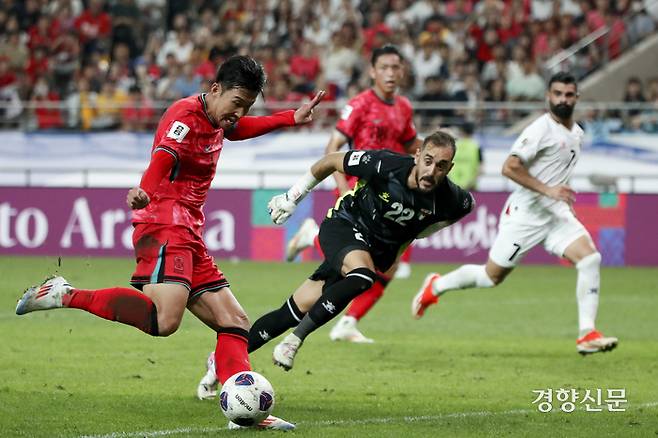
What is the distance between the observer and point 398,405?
8.05 metres

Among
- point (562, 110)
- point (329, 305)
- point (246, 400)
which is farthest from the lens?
point (562, 110)

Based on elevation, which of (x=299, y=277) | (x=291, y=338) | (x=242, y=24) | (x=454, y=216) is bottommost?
(x=299, y=277)

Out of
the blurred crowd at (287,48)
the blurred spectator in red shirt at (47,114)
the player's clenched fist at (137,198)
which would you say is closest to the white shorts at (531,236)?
the player's clenched fist at (137,198)

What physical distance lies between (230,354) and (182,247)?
70 cm

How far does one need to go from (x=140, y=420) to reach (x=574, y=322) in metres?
7.22

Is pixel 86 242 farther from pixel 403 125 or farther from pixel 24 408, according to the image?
pixel 24 408

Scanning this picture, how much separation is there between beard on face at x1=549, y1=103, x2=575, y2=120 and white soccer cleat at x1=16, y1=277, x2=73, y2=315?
5212mm

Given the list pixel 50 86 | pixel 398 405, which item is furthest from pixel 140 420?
pixel 50 86

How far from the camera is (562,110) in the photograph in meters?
10.9

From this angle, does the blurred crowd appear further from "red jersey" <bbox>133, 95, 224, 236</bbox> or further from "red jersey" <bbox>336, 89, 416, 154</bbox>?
"red jersey" <bbox>133, 95, 224, 236</bbox>

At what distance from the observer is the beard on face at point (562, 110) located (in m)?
10.9

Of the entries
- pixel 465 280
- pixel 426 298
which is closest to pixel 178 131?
pixel 465 280

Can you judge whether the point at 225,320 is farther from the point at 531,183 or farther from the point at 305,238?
the point at 305,238

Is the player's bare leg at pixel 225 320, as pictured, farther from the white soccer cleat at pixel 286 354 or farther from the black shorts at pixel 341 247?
the black shorts at pixel 341 247
